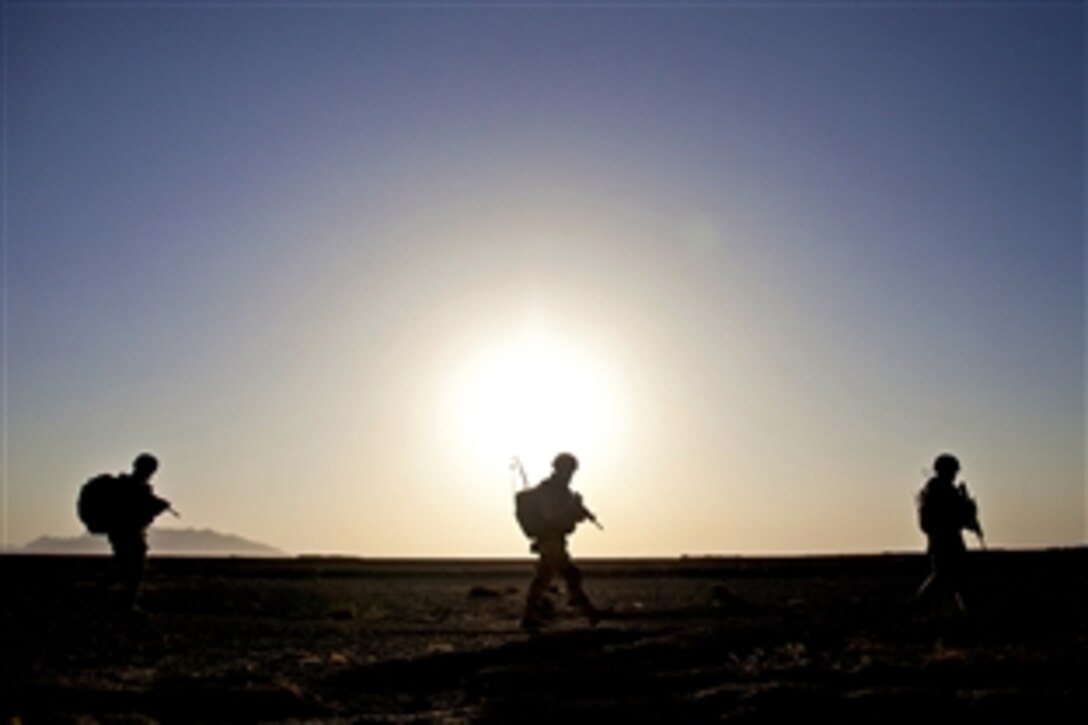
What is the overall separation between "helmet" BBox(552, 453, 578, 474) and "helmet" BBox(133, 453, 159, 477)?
6410 millimetres

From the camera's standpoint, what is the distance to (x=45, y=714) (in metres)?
9.20

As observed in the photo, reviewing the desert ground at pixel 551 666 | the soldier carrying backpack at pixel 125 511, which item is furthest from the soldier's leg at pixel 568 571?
the soldier carrying backpack at pixel 125 511

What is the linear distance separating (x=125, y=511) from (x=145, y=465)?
830mm

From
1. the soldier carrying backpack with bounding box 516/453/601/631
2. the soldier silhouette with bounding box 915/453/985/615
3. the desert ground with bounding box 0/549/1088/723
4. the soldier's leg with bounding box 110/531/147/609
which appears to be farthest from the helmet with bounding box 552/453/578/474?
the soldier's leg with bounding box 110/531/147/609

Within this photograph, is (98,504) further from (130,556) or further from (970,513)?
(970,513)

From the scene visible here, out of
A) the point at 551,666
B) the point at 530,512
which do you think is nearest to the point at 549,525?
the point at 530,512

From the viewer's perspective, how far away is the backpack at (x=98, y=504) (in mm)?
18156

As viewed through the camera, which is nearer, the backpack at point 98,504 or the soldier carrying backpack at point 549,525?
the soldier carrying backpack at point 549,525

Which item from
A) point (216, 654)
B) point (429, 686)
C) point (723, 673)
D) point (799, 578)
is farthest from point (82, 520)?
point (799, 578)

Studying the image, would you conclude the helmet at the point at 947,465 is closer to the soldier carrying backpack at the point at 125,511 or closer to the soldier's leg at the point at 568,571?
the soldier's leg at the point at 568,571

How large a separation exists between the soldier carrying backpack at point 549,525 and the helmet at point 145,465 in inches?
233

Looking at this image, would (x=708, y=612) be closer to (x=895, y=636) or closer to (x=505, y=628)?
(x=505, y=628)

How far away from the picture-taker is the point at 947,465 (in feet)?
52.2

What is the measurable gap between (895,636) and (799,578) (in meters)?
25.0
